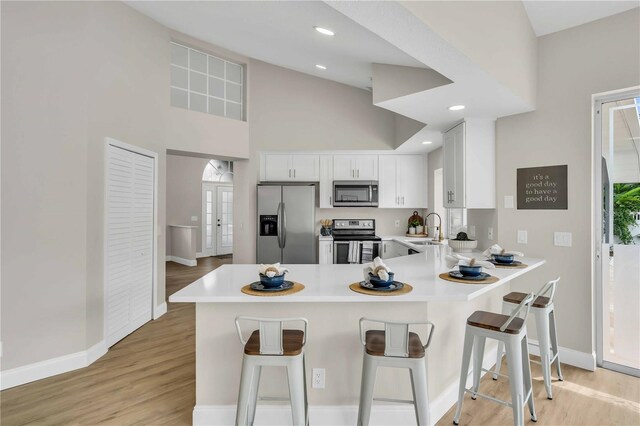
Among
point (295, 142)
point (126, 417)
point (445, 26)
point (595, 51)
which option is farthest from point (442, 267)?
point (295, 142)

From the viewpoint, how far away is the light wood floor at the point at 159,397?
2084 mm

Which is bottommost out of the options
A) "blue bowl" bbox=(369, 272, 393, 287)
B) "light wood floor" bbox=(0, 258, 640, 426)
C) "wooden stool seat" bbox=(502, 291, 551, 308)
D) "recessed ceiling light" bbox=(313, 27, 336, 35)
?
"light wood floor" bbox=(0, 258, 640, 426)

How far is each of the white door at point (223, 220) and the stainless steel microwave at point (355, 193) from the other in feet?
15.7

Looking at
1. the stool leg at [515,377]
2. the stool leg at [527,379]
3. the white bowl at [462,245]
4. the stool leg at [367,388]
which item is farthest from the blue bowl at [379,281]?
the white bowl at [462,245]

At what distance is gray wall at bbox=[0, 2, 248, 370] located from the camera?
249 centimetres

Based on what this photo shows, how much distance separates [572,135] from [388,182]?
275 centimetres

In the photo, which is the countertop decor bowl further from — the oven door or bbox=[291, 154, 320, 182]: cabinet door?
bbox=[291, 154, 320, 182]: cabinet door

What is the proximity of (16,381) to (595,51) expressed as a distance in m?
5.33

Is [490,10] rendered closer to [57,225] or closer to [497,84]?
[497,84]

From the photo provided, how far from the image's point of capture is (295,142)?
5.17 metres

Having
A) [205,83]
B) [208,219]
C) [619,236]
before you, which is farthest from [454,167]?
[208,219]

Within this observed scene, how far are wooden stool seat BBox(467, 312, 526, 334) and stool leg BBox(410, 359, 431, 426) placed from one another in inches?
23.5

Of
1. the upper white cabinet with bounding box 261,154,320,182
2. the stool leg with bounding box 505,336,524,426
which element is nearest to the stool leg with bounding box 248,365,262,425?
the stool leg with bounding box 505,336,524,426

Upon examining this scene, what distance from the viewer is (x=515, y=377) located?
6.06 feet
